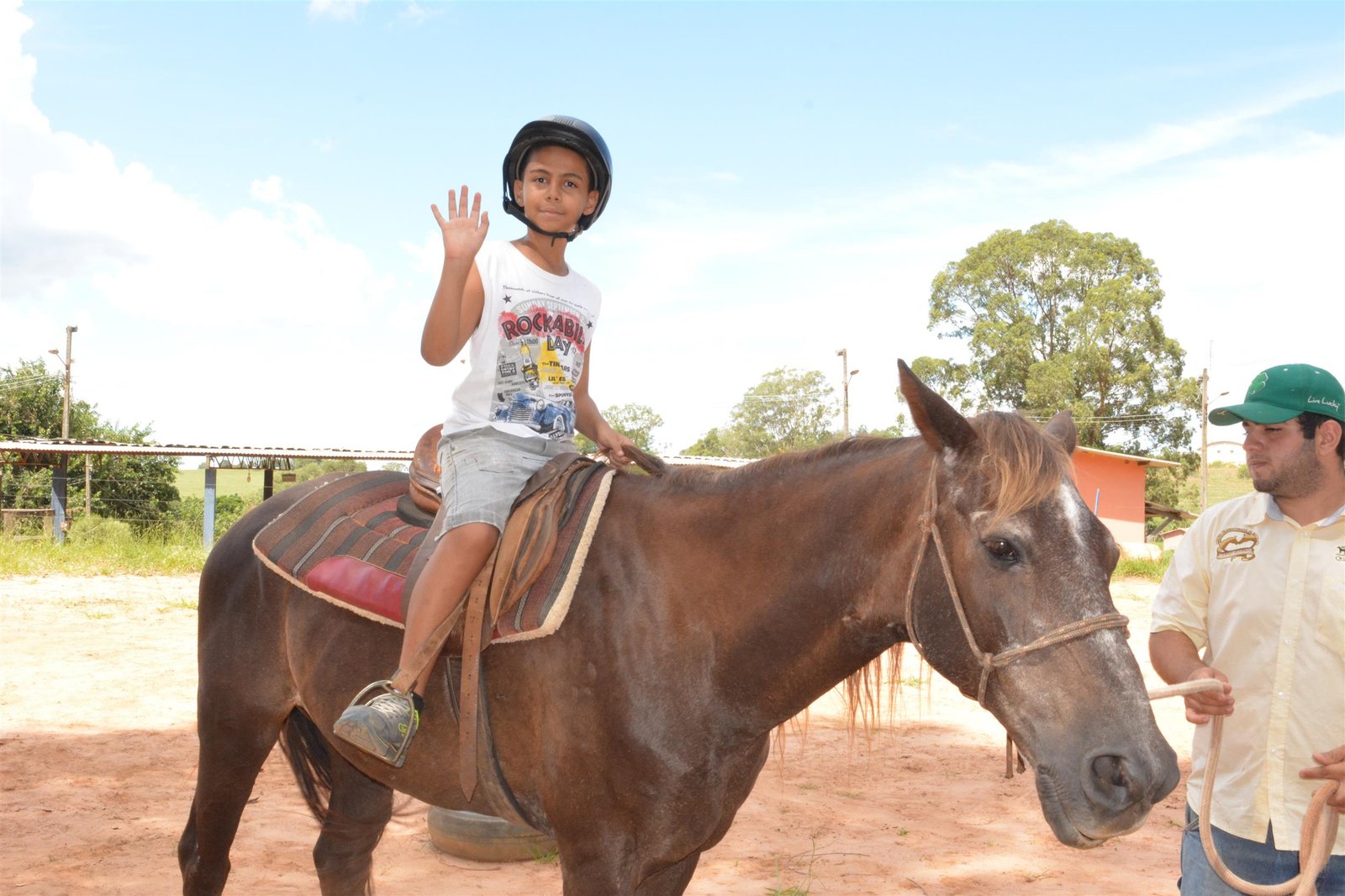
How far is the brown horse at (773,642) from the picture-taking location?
74.5 inches

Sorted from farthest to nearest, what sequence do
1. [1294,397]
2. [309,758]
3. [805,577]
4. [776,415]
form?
[776,415] → [309,758] → [1294,397] → [805,577]

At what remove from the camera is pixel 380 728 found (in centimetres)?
241

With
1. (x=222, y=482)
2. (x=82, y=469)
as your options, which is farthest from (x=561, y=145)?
(x=222, y=482)

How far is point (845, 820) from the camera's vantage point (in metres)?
5.96

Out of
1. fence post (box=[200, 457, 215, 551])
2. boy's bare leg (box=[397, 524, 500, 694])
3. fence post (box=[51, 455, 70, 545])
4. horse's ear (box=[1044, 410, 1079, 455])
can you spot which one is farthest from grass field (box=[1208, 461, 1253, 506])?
boy's bare leg (box=[397, 524, 500, 694])

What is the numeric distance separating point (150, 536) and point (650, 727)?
2286 cm

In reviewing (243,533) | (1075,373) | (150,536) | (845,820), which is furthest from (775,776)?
(1075,373)

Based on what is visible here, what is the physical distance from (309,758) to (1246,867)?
3.47m

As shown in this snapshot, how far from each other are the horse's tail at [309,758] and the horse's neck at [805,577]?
2.23m

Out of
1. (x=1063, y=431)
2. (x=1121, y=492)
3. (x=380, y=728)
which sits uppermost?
A: (x=1063, y=431)

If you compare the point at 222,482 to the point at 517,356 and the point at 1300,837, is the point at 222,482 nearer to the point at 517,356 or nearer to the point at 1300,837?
the point at 517,356

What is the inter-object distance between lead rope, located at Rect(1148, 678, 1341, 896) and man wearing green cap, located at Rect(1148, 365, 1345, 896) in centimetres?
8

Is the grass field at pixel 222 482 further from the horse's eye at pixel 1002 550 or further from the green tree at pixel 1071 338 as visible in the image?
the horse's eye at pixel 1002 550

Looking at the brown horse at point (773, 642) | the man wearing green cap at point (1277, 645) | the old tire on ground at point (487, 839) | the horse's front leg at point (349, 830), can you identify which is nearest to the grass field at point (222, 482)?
the old tire on ground at point (487, 839)
